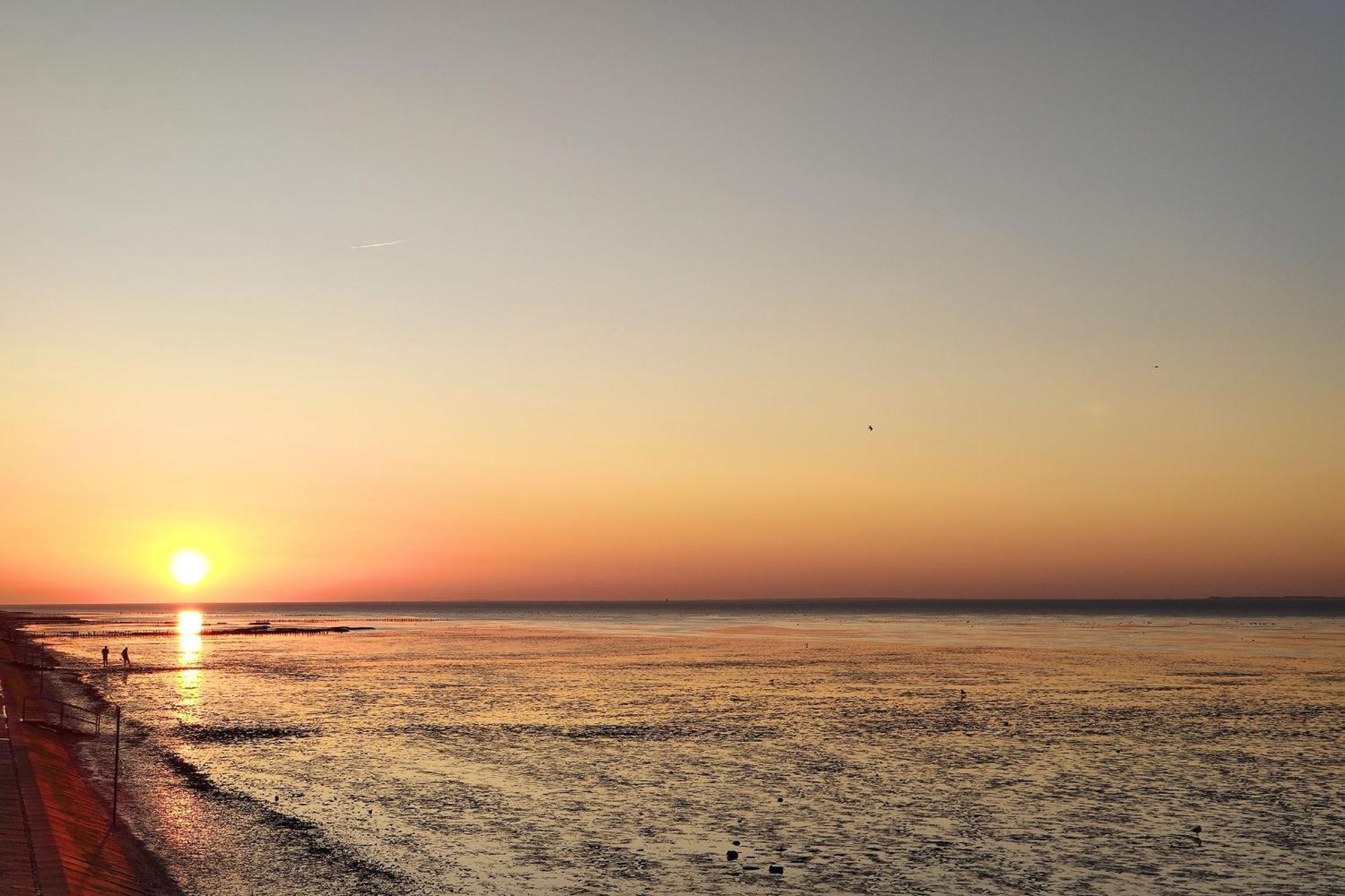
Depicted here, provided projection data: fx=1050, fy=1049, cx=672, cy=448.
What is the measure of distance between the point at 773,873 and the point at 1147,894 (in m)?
8.03

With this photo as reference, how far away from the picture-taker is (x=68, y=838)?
22.9m

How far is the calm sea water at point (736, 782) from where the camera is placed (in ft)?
79.6

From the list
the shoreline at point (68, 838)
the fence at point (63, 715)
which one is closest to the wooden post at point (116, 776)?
the shoreline at point (68, 838)

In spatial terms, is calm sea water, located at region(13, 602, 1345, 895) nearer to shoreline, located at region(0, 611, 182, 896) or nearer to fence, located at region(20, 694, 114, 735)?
shoreline, located at region(0, 611, 182, 896)

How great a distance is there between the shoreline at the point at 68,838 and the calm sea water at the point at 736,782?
90cm

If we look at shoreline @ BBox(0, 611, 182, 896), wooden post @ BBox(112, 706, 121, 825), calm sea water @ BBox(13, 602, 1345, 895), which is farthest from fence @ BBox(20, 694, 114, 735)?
shoreline @ BBox(0, 611, 182, 896)

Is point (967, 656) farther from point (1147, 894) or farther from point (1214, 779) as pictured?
point (1147, 894)

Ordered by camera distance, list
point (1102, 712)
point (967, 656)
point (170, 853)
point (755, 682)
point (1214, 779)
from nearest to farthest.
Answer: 1. point (170, 853)
2. point (1214, 779)
3. point (1102, 712)
4. point (755, 682)
5. point (967, 656)

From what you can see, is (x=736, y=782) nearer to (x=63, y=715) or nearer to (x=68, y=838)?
(x=68, y=838)

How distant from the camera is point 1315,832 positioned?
27.9 metres

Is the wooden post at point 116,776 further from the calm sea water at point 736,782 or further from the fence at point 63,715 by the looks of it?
the fence at point 63,715

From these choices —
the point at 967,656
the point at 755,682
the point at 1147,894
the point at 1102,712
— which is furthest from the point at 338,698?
the point at 967,656

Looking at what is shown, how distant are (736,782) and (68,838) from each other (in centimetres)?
1930

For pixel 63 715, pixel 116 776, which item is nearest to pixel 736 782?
pixel 116 776
